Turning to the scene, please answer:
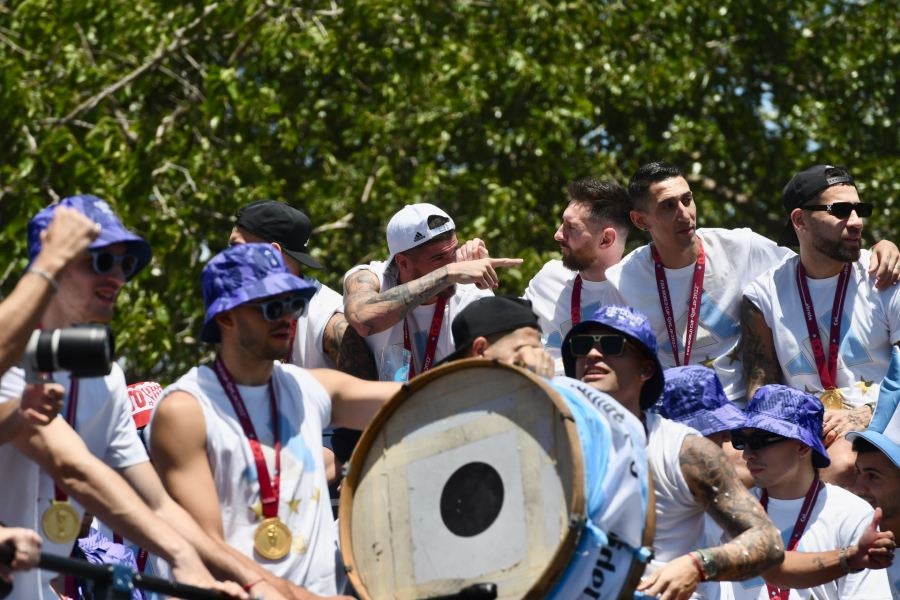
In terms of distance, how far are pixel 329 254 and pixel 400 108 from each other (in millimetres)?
1462

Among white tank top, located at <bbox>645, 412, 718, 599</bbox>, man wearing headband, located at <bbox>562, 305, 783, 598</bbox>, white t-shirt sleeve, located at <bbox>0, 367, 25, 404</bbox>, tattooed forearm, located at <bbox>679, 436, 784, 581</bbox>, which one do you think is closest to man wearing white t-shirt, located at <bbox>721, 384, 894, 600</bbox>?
man wearing headband, located at <bbox>562, 305, 783, 598</bbox>

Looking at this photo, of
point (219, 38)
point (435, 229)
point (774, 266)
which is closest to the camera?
point (435, 229)

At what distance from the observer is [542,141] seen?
51.3 feet

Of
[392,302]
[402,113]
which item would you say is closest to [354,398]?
[392,302]

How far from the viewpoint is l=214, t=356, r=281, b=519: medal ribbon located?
5816mm

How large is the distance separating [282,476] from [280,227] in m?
2.85

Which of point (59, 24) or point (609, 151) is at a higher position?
point (59, 24)

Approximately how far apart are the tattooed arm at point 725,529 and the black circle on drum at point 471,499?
2.06 feet

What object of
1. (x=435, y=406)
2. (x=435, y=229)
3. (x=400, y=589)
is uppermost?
(x=435, y=229)

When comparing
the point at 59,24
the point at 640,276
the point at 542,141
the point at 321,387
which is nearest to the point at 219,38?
the point at 59,24

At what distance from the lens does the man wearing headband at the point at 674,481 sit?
231 inches

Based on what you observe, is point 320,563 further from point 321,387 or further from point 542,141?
point 542,141

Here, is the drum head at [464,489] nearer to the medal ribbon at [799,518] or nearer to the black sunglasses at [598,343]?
the black sunglasses at [598,343]

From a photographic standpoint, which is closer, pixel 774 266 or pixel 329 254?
pixel 774 266
